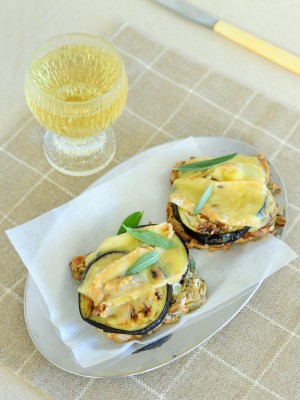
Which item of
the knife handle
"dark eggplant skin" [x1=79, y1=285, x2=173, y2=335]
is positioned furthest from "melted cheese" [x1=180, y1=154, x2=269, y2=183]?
the knife handle

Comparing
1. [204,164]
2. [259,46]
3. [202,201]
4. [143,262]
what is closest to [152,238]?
[143,262]

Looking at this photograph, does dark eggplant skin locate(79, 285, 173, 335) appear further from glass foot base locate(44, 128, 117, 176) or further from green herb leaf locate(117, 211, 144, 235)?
glass foot base locate(44, 128, 117, 176)

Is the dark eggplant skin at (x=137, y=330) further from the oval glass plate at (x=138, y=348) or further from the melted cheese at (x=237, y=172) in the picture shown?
the melted cheese at (x=237, y=172)

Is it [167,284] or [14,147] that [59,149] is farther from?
[167,284]

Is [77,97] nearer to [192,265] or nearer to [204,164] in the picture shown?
[204,164]

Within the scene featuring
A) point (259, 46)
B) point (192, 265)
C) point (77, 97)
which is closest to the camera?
point (192, 265)

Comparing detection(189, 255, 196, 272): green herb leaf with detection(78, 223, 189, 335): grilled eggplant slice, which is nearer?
detection(78, 223, 189, 335): grilled eggplant slice
